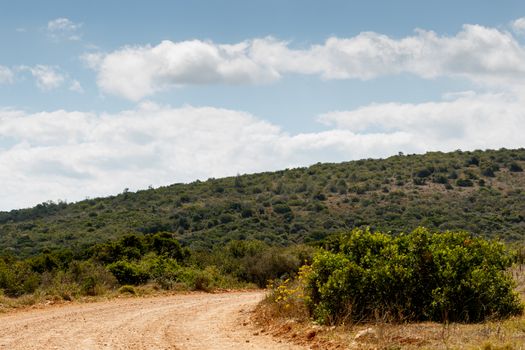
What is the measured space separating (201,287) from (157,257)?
323 cm

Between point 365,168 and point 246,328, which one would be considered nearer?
point 246,328

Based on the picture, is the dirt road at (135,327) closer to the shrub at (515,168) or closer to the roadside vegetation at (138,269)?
the roadside vegetation at (138,269)

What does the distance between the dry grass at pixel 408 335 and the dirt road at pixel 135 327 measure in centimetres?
69

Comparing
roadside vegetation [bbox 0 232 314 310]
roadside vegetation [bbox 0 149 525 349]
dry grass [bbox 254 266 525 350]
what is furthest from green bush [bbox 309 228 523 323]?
roadside vegetation [bbox 0 232 314 310]

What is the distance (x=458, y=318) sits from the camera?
1387 centimetres

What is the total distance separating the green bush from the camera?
14.0 meters

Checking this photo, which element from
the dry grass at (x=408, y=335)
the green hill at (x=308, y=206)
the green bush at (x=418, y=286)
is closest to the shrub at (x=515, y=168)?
the green hill at (x=308, y=206)

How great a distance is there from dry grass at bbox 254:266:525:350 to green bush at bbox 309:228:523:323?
1.67 feet

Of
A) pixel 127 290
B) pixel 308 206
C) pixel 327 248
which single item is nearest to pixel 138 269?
pixel 127 290

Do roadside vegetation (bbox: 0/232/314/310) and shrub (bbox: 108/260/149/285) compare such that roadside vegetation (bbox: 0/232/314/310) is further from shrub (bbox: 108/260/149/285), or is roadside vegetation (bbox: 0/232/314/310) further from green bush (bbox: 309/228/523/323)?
green bush (bbox: 309/228/523/323)

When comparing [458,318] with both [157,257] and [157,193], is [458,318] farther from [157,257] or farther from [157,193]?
[157,193]

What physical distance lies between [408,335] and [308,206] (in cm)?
5729

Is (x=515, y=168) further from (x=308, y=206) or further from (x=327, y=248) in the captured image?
(x=327, y=248)

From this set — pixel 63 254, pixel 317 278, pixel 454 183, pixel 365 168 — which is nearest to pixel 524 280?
pixel 317 278
